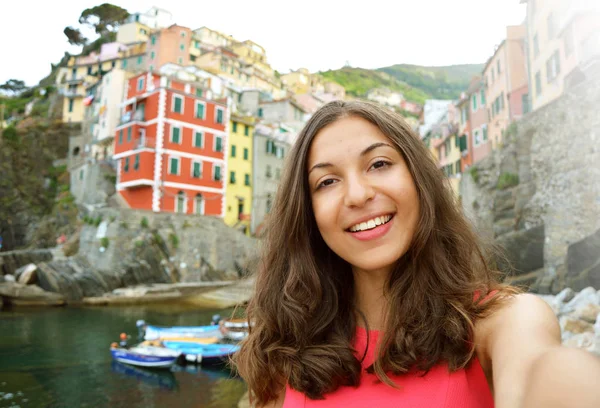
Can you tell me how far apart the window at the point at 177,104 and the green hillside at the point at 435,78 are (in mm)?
74163

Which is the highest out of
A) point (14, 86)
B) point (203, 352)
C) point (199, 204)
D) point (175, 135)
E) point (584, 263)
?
point (14, 86)

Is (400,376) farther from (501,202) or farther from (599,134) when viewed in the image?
(501,202)

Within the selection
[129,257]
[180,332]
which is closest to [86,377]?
[180,332]

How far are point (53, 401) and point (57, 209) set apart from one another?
2812 cm

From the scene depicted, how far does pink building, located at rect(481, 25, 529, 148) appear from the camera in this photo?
19734mm

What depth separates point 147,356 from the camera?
36.4 ft

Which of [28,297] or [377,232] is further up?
[377,232]

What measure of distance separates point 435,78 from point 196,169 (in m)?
98.7

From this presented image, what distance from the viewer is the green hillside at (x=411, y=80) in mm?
91312

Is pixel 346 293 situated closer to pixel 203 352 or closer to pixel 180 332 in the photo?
pixel 203 352

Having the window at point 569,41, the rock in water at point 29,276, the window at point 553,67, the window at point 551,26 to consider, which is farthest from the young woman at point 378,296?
the rock in water at point 29,276

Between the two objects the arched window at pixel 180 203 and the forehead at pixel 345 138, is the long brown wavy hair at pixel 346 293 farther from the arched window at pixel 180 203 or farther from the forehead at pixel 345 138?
the arched window at pixel 180 203

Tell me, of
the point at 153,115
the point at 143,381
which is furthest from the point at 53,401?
the point at 153,115

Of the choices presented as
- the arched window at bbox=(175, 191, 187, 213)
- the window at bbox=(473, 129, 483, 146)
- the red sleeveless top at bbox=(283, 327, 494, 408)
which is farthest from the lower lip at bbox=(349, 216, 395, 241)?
the arched window at bbox=(175, 191, 187, 213)
